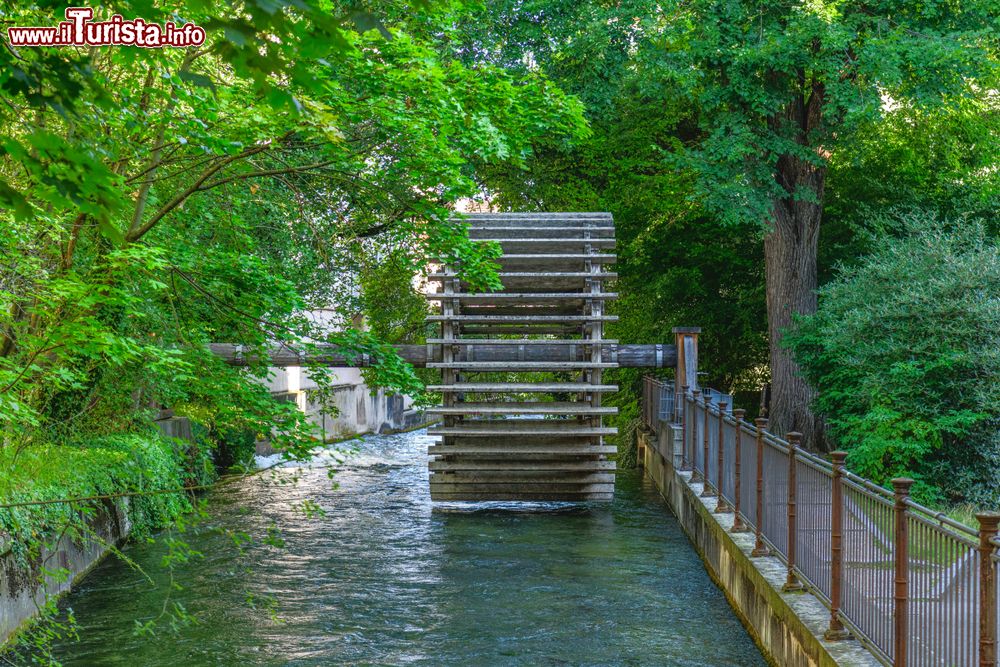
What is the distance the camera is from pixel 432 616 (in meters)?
9.75

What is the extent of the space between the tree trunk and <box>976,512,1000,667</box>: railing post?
12790 millimetres

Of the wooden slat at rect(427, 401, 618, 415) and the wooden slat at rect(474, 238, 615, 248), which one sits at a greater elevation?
the wooden slat at rect(474, 238, 615, 248)

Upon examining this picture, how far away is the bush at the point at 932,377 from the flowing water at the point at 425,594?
2.32 metres

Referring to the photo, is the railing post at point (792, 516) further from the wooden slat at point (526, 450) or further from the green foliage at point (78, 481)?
the wooden slat at point (526, 450)

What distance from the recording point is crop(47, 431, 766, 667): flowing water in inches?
338

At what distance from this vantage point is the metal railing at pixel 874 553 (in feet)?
14.8

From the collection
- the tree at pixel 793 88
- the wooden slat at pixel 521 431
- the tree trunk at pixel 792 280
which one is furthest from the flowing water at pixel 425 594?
the tree at pixel 793 88

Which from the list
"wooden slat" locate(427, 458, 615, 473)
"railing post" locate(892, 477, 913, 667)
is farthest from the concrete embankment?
"wooden slat" locate(427, 458, 615, 473)

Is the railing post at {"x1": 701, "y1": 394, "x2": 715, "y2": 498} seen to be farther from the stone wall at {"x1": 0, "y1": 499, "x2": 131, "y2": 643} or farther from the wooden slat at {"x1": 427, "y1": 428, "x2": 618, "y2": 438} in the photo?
the stone wall at {"x1": 0, "y1": 499, "x2": 131, "y2": 643}

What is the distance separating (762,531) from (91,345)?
515cm

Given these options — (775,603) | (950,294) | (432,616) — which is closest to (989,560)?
(775,603)

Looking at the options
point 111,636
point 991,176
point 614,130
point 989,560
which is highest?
point 614,130

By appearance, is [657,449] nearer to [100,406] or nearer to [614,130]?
[614,130]

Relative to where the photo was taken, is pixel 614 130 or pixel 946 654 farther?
pixel 614 130
